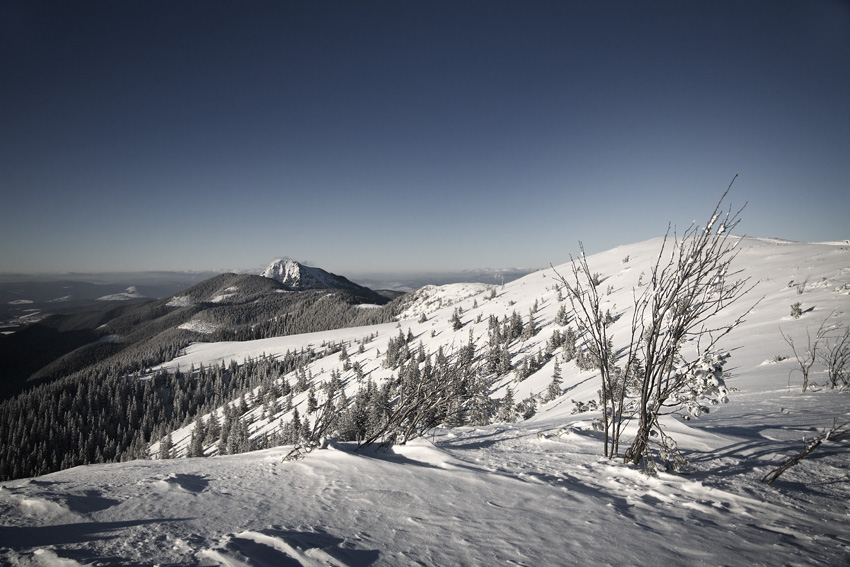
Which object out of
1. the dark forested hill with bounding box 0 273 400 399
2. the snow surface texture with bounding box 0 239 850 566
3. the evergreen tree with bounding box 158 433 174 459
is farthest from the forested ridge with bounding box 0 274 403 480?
the snow surface texture with bounding box 0 239 850 566

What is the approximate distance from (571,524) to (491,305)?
68304mm

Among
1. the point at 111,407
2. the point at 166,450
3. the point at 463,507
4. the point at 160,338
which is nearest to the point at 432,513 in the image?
the point at 463,507

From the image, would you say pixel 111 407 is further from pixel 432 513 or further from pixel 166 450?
pixel 432 513

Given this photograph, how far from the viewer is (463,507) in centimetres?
310

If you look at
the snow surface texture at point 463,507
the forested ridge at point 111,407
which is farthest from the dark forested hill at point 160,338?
the snow surface texture at point 463,507

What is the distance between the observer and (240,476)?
4.05 meters

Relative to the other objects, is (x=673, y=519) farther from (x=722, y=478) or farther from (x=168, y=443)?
(x=168, y=443)

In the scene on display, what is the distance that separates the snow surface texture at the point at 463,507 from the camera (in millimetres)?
2299

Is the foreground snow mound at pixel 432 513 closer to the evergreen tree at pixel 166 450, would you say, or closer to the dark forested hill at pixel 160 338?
the evergreen tree at pixel 166 450

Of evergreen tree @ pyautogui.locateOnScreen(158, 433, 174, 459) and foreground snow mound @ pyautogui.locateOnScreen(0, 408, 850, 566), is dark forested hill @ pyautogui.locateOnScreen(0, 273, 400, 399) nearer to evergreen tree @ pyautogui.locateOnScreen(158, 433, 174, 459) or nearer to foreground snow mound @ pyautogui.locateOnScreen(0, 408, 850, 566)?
evergreen tree @ pyautogui.locateOnScreen(158, 433, 174, 459)

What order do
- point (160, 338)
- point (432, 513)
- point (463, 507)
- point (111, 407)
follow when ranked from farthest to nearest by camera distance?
1. point (160, 338)
2. point (111, 407)
3. point (463, 507)
4. point (432, 513)

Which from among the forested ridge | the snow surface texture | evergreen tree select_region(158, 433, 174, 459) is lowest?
the forested ridge

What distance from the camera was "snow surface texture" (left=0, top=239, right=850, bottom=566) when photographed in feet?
7.54

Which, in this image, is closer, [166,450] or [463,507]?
[463,507]
